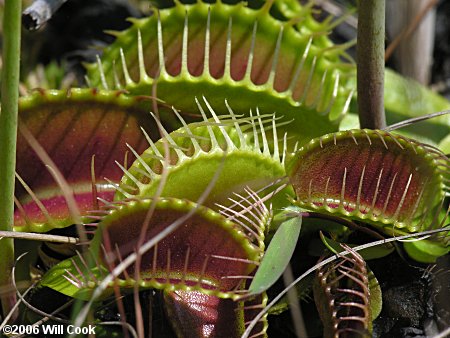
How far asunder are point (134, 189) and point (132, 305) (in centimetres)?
15

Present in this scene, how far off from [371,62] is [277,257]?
0.29 m

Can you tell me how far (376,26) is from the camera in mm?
706

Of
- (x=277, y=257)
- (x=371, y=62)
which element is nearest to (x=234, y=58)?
(x=371, y=62)

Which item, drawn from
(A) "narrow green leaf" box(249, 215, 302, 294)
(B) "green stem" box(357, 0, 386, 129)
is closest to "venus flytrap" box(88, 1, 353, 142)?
(B) "green stem" box(357, 0, 386, 129)

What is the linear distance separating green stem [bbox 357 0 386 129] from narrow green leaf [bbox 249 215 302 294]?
8.1 inches

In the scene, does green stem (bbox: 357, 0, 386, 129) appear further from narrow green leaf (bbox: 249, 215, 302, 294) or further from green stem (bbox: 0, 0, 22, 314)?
green stem (bbox: 0, 0, 22, 314)

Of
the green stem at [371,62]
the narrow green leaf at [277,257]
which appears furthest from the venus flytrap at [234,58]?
the narrow green leaf at [277,257]

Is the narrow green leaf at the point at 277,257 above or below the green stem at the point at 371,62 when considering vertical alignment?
below

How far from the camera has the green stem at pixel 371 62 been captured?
0.70m

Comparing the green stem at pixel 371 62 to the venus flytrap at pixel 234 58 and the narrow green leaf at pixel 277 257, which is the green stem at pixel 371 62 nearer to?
the venus flytrap at pixel 234 58

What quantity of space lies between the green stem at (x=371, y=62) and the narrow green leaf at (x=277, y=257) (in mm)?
206

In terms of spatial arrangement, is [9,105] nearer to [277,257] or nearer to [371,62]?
[277,257]

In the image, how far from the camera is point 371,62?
28.7 inches

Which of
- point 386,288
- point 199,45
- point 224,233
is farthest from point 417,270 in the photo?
point 199,45
